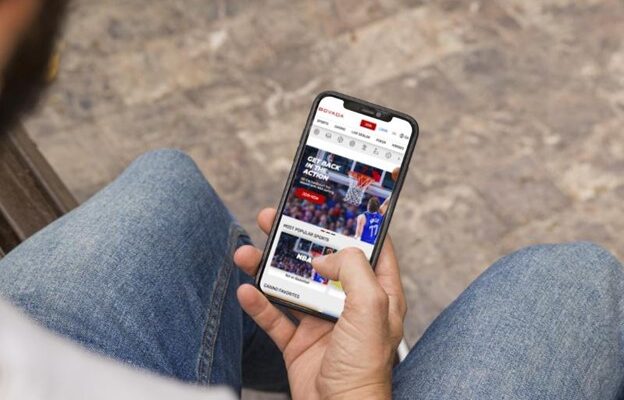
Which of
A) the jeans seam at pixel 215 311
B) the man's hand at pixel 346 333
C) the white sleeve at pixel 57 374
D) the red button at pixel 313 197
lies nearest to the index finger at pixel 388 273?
the man's hand at pixel 346 333

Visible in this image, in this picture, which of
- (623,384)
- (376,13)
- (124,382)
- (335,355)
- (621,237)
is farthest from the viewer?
(376,13)

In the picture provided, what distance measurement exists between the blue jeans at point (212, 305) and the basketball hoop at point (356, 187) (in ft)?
0.68

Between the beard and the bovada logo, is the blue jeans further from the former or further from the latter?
the beard

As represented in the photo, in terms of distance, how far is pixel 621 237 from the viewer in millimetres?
1799

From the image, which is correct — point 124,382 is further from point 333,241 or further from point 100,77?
point 100,77

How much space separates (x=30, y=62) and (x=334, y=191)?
65cm

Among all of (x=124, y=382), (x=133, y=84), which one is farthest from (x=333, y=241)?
(x=133, y=84)

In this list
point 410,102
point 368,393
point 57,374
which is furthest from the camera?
point 410,102

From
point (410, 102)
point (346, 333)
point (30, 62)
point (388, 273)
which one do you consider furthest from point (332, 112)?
point (410, 102)

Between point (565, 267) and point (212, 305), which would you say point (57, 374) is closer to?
point (212, 305)

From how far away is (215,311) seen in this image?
44.0 inches

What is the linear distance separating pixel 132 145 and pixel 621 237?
116 cm

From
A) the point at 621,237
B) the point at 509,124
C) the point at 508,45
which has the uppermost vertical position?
the point at 508,45

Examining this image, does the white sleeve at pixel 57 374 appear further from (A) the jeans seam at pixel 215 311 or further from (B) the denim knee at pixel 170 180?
(B) the denim knee at pixel 170 180
